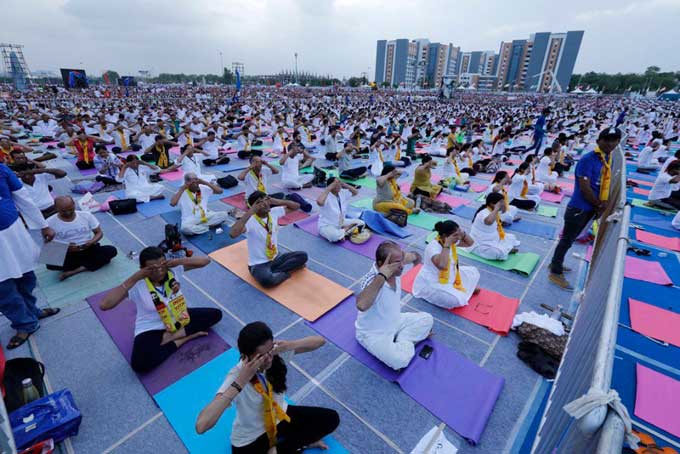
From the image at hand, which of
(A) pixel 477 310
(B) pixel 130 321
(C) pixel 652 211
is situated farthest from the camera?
(C) pixel 652 211

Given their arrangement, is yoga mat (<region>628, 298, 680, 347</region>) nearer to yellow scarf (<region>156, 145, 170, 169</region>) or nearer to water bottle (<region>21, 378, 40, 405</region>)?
water bottle (<region>21, 378, 40, 405</region>)

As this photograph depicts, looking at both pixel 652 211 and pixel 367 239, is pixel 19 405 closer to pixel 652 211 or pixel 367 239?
pixel 367 239

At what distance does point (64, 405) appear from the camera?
114 inches

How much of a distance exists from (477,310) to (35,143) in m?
19.4

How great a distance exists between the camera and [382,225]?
7180 mm

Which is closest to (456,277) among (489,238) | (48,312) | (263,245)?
(489,238)

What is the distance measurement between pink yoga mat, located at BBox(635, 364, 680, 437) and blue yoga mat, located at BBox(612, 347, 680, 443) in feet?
0.13

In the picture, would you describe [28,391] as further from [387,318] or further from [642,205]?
[642,205]

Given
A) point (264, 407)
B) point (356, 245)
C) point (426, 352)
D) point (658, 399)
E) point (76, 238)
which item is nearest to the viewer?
point (264, 407)

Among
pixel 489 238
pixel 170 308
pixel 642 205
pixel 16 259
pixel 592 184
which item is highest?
pixel 592 184

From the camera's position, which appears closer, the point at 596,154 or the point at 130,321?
the point at 130,321

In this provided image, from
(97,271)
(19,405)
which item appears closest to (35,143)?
(97,271)

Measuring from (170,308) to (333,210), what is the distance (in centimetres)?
371

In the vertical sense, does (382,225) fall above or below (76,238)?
below
